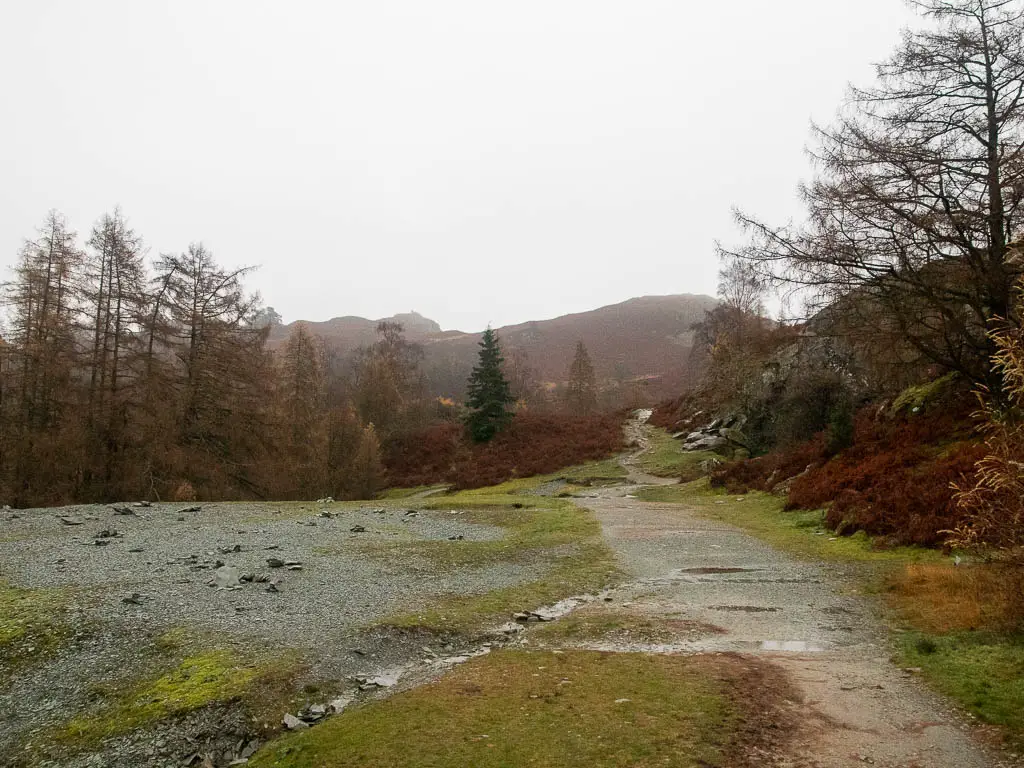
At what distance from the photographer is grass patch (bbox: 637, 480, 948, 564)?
10.8 m

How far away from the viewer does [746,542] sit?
13289 mm

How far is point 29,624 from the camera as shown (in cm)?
695

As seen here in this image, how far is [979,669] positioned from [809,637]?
1.69 m

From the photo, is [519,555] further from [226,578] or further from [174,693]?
[174,693]

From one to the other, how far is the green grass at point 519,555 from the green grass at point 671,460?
31.9 ft

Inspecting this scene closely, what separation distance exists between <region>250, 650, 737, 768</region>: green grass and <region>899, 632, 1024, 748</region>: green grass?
6.13 ft

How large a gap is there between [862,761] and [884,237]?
10.6 m

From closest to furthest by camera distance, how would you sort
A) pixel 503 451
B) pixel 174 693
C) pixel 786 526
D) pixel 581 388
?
pixel 174 693 < pixel 786 526 < pixel 503 451 < pixel 581 388

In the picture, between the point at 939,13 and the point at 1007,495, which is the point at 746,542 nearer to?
the point at 1007,495

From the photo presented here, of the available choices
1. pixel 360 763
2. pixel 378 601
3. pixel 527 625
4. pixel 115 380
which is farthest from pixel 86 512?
pixel 360 763

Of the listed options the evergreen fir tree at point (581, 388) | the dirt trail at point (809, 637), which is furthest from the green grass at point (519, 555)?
the evergreen fir tree at point (581, 388)

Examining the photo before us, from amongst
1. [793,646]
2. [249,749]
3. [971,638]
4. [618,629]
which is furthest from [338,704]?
[971,638]

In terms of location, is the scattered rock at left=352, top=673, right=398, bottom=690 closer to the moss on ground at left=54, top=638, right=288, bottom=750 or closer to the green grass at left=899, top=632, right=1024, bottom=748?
the moss on ground at left=54, top=638, right=288, bottom=750

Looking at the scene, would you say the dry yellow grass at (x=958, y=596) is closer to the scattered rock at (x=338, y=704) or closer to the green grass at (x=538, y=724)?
the green grass at (x=538, y=724)
